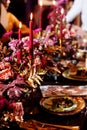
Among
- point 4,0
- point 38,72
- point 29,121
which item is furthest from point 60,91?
point 4,0

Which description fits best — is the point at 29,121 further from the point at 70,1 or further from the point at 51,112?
the point at 70,1

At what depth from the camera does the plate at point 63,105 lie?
1.39 meters

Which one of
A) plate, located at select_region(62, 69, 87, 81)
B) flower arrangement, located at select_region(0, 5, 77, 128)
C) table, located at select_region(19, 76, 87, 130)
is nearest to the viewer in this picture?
flower arrangement, located at select_region(0, 5, 77, 128)

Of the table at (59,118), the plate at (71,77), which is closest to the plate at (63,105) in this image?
the table at (59,118)

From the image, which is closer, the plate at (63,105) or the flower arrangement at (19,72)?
the flower arrangement at (19,72)

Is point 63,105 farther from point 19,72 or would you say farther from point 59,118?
point 19,72

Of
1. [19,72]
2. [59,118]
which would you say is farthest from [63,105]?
[19,72]

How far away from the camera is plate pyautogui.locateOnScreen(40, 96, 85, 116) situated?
1.39 metres

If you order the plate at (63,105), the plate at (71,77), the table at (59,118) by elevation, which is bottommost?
the table at (59,118)

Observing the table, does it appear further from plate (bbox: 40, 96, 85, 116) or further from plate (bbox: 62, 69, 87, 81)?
plate (bbox: 62, 69, 87, 81)

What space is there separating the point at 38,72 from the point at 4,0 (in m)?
1.43

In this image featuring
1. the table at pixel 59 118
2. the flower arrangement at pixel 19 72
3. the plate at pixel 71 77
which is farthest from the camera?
the plate at pixel 71 77

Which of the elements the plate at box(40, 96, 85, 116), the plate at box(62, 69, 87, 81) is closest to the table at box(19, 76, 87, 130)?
the plate at box(40, 96, 85, 116)

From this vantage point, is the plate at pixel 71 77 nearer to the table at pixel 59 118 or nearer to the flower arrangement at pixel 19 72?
the flower arrangement at pixel 19 72
